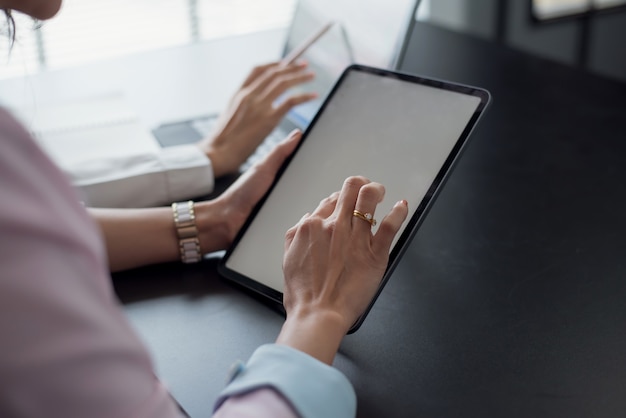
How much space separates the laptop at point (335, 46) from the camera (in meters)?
1.31

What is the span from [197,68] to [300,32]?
1.01 feet

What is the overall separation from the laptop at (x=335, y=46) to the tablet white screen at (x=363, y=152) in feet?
0.84

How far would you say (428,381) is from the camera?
2.51 feet

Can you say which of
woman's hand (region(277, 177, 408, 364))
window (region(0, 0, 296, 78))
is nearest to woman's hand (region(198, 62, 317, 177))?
woman's hand (region(277, 177, 408, 364))

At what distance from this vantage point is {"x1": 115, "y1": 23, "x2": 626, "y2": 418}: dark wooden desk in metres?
0.75

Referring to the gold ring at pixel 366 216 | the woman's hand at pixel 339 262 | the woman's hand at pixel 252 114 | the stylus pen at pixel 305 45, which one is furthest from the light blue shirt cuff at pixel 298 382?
the stylus pen at pixel 305 45

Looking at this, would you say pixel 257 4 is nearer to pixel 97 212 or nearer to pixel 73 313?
pixel 97 212

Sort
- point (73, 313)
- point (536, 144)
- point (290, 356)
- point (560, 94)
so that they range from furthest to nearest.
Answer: point (560, 94) < point (536, 144) < point (290, 356) < point (73, 313)

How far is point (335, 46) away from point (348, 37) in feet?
0.10

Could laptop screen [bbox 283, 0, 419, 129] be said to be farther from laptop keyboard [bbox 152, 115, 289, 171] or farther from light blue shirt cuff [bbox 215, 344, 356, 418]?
light blue shirt cuff [bbox 215, 344, 356, 418]

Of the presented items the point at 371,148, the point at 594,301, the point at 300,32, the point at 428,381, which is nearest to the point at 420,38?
the point at 300,32

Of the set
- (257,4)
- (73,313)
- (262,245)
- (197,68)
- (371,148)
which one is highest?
(73,313)

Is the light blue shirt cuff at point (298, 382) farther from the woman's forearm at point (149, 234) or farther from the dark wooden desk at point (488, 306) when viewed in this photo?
the woman's forearm at point (149, 234)

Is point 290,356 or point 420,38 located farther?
point 420,38
